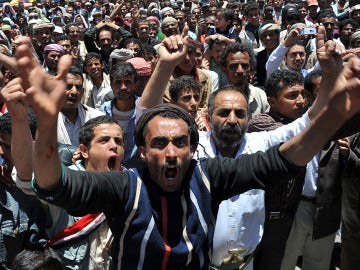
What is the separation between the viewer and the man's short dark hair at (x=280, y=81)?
377cm

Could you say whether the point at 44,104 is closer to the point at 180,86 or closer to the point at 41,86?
the point at 41,86

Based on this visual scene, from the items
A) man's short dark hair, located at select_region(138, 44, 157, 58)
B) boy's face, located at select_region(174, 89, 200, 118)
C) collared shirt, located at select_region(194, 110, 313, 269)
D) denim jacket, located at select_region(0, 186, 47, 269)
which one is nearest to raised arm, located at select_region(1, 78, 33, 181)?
denim jacket, located at select_region(0, 186, 47, 269)

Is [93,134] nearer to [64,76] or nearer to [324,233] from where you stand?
[64,76]

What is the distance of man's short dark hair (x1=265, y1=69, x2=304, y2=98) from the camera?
377cm

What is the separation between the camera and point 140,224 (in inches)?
71.2

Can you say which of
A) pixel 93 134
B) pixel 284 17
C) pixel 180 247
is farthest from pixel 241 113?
pixel 284 17

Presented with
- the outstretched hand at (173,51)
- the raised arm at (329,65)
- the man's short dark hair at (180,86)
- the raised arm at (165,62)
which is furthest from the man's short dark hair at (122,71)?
the raised arm at (329,65)

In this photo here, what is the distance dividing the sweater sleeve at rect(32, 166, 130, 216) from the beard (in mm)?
1159

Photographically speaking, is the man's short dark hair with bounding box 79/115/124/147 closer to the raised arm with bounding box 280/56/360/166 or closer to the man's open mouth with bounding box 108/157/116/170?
the man's open mouth with bounding box 108/157/116/170

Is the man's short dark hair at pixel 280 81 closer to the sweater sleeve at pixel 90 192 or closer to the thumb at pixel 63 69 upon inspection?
the sweater sleeve at pixel 90 192

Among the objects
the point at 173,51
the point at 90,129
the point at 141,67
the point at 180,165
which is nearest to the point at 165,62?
the point at 173,51

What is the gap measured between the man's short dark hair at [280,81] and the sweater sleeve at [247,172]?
1.89 meters

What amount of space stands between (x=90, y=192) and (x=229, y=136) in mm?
1369

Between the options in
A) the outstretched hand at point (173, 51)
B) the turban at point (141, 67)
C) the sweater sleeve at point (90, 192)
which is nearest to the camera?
the sweater sleeve at point (90, 192)
